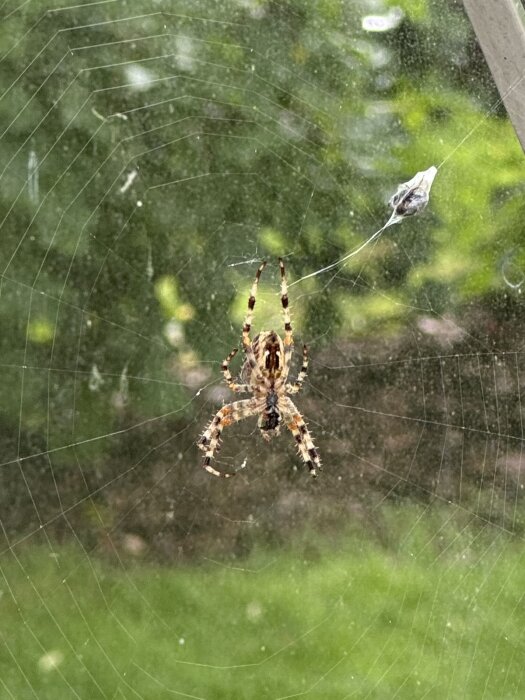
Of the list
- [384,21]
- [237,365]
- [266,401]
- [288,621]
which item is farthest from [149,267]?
[288,621]

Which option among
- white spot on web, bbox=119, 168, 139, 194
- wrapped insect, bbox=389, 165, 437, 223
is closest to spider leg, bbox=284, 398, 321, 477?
wrapped insect, bbox=389, 165, 437, 223

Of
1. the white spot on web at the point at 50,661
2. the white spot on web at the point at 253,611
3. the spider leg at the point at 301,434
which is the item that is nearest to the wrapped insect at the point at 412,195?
the spider leg at the point at 301,434

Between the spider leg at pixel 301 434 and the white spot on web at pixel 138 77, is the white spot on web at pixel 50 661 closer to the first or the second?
the spider leg at pixel 301 434

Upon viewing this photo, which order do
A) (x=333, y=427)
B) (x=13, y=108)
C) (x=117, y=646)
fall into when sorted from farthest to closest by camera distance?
(x=333, y=427) → (x=117, y=646) → (x=13, y=108)

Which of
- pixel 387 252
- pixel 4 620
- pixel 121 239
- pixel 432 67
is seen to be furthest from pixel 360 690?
pixel 432 67

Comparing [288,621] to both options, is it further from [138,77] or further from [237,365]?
[138,77]

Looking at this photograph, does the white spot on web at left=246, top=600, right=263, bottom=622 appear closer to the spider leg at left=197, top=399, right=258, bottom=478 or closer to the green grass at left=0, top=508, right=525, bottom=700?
the green grass at left=0, top=508, right=525, bottom=700

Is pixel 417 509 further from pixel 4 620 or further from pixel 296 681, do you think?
pixel 4 620
